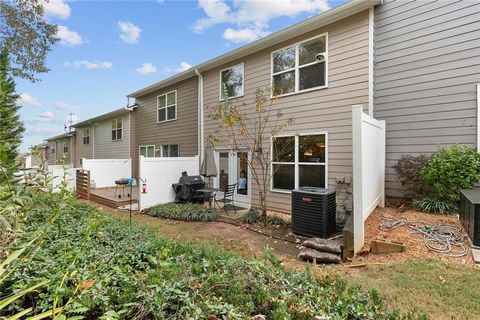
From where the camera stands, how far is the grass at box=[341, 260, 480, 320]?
8.70 feet

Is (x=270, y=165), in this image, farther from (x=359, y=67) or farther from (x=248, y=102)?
(x=359, y=67)

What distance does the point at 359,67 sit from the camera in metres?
6.67

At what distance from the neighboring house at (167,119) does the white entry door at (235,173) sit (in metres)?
1.77

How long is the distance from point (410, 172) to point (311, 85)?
3.49 metres

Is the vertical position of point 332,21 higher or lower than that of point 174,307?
higher

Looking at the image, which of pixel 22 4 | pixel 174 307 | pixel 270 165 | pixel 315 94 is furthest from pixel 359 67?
pixel 22 4

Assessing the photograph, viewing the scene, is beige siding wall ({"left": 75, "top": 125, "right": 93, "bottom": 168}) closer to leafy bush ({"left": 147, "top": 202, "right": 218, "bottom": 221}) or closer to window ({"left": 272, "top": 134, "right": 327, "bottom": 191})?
leafy bush ({"left": 147, "top": 202, "right": 218, "bottom": 221})

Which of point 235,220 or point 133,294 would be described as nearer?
point 133,294

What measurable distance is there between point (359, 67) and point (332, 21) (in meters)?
1.53

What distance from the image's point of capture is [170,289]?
1.63 meters

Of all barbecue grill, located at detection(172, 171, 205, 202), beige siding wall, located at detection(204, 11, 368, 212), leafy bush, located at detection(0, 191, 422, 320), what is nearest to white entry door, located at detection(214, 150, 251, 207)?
barbecue grill, located at detection(172, 171, 205, 202)

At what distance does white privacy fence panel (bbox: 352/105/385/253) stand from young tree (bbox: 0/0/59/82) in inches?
495

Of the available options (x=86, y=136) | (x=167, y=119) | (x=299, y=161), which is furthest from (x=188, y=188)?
(x=86, y=136)

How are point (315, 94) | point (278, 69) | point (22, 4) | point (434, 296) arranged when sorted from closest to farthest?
point (434, 296)
point (315, 94)
point (278, 69)
point (22, 4)
